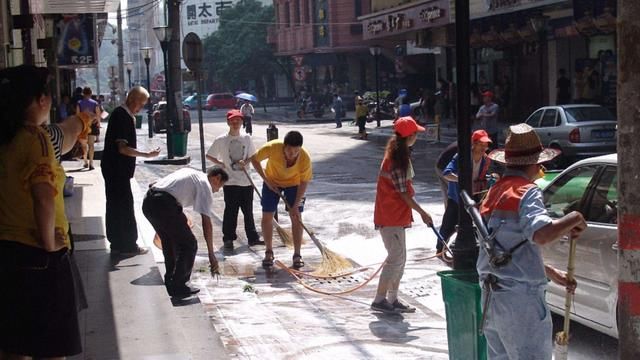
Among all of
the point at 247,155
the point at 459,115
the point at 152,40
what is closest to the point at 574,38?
the point at 247,155

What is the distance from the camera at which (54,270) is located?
5.33 m

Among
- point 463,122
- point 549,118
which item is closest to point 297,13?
point 549,118

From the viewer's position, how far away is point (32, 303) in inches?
208

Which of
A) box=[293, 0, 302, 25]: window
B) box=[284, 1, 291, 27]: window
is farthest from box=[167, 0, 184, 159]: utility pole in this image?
box=[284, 1, 291, 27]: window

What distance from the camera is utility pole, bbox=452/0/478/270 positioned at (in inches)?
271

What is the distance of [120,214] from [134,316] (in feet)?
8.46

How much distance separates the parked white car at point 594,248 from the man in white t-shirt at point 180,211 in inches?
117

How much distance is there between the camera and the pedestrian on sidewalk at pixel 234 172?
12.9 m

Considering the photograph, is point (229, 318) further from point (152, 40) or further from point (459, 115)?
point (152, 40)

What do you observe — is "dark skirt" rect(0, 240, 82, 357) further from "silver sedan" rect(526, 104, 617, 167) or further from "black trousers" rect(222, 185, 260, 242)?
"silver sedan" rect(526, 104, 617, 167)

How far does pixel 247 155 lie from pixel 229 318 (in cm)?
396

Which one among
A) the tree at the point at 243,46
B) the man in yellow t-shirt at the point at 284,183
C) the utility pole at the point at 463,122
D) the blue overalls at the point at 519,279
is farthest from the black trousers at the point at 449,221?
the tree at the point at 243,46

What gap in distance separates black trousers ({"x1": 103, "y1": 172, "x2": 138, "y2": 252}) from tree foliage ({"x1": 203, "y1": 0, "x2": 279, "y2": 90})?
7154cm

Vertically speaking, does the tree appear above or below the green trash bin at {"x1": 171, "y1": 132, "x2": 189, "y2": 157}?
above
